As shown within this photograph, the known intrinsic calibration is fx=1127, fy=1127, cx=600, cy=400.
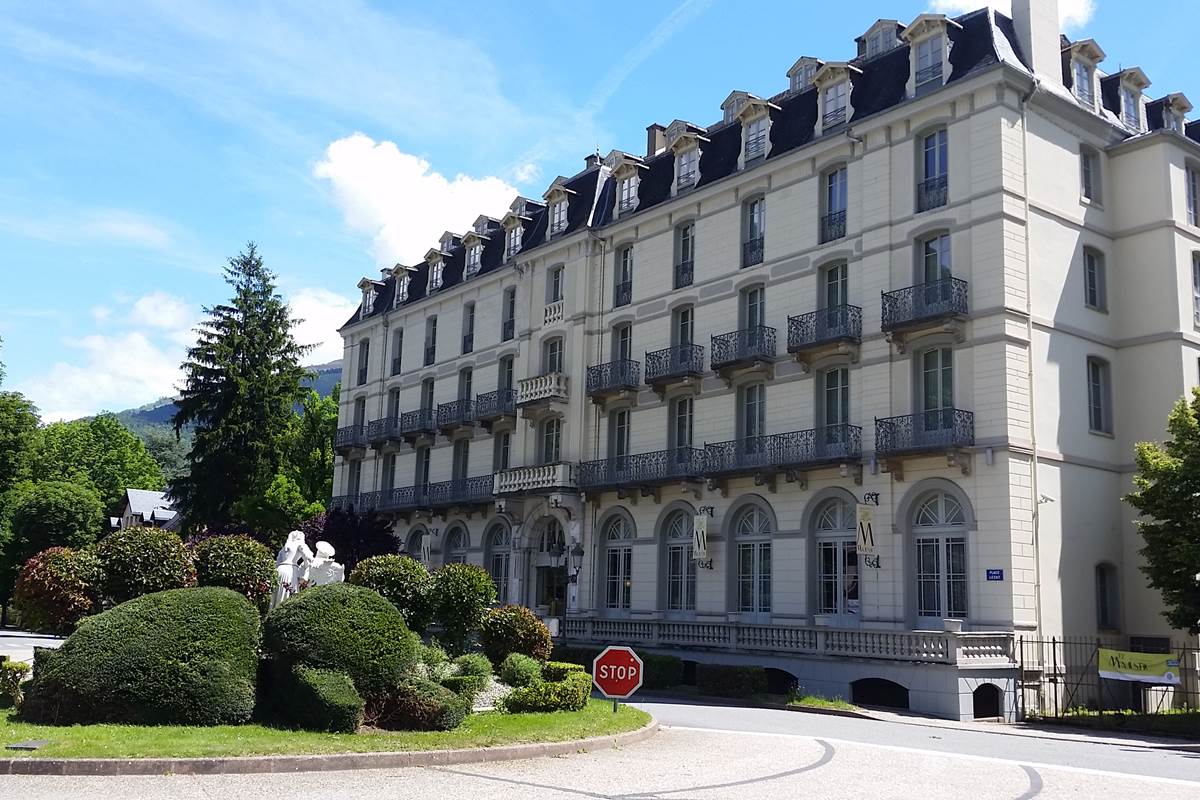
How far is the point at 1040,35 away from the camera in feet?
101

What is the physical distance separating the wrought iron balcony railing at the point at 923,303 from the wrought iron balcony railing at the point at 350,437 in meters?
29.3

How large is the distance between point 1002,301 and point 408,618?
53.6 feet

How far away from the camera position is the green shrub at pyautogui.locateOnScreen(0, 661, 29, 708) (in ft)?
57.4

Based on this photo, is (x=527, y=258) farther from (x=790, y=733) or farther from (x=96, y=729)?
(x=96, y=729)

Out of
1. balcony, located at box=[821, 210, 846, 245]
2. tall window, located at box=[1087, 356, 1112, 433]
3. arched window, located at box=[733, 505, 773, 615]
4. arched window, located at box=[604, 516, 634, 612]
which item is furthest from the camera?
arched window, located at box=[604, 516, 634, 612]

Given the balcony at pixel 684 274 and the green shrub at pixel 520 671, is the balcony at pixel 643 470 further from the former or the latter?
the green shrub at pixel 520 671

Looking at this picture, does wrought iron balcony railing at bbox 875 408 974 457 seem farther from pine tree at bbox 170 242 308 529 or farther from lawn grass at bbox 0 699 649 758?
pine tree at bbox 170 242 308 529

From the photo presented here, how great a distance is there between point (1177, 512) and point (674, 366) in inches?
611

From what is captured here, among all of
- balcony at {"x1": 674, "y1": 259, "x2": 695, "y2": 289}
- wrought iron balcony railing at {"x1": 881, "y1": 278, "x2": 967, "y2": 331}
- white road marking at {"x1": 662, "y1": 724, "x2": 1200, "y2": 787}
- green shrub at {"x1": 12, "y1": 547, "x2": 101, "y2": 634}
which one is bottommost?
white road marking at {"x1": 662, "y1": 724, "x2": 1200, "y2": 787}

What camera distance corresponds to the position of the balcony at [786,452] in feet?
98.1

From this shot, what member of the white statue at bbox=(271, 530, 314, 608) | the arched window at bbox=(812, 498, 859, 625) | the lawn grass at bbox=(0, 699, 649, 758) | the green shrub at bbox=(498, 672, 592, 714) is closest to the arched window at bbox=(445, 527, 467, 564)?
the arched window at bbox=(812, 498, 859, 625)

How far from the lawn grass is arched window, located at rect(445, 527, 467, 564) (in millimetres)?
28069

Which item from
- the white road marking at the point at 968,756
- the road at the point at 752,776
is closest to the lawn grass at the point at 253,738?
the road at the point at 752,776

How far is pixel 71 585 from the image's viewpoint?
18438mm
